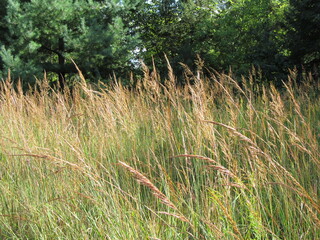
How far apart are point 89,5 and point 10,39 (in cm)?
269

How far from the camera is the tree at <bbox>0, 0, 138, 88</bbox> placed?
30.9 feet

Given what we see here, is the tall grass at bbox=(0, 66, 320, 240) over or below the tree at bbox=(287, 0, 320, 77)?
below

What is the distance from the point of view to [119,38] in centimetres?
1074

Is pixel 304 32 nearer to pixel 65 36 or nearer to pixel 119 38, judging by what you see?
pixel 119 38

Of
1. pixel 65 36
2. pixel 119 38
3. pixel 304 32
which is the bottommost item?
pixel 304 32

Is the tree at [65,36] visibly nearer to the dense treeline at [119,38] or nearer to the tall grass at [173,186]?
the dense treeline at [119,38]

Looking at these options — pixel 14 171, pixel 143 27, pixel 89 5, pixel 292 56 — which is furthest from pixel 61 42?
pixel 14 171

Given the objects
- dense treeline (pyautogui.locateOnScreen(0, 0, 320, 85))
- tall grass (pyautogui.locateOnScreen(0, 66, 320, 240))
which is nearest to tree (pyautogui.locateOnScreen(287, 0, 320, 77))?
dense treeline (pyautogui.locateOnScreen(0, 0, 320, 85))

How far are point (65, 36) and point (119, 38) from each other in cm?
174

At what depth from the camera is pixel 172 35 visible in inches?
648

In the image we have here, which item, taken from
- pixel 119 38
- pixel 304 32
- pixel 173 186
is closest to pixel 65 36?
pixel 119 38

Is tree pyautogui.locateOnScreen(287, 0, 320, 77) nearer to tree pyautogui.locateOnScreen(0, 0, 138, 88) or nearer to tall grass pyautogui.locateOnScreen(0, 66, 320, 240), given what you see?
tree pyautogui.locateOnScreen(0, 0, 138, 88)

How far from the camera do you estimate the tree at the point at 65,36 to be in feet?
30.9

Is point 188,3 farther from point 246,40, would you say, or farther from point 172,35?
point 246,40
